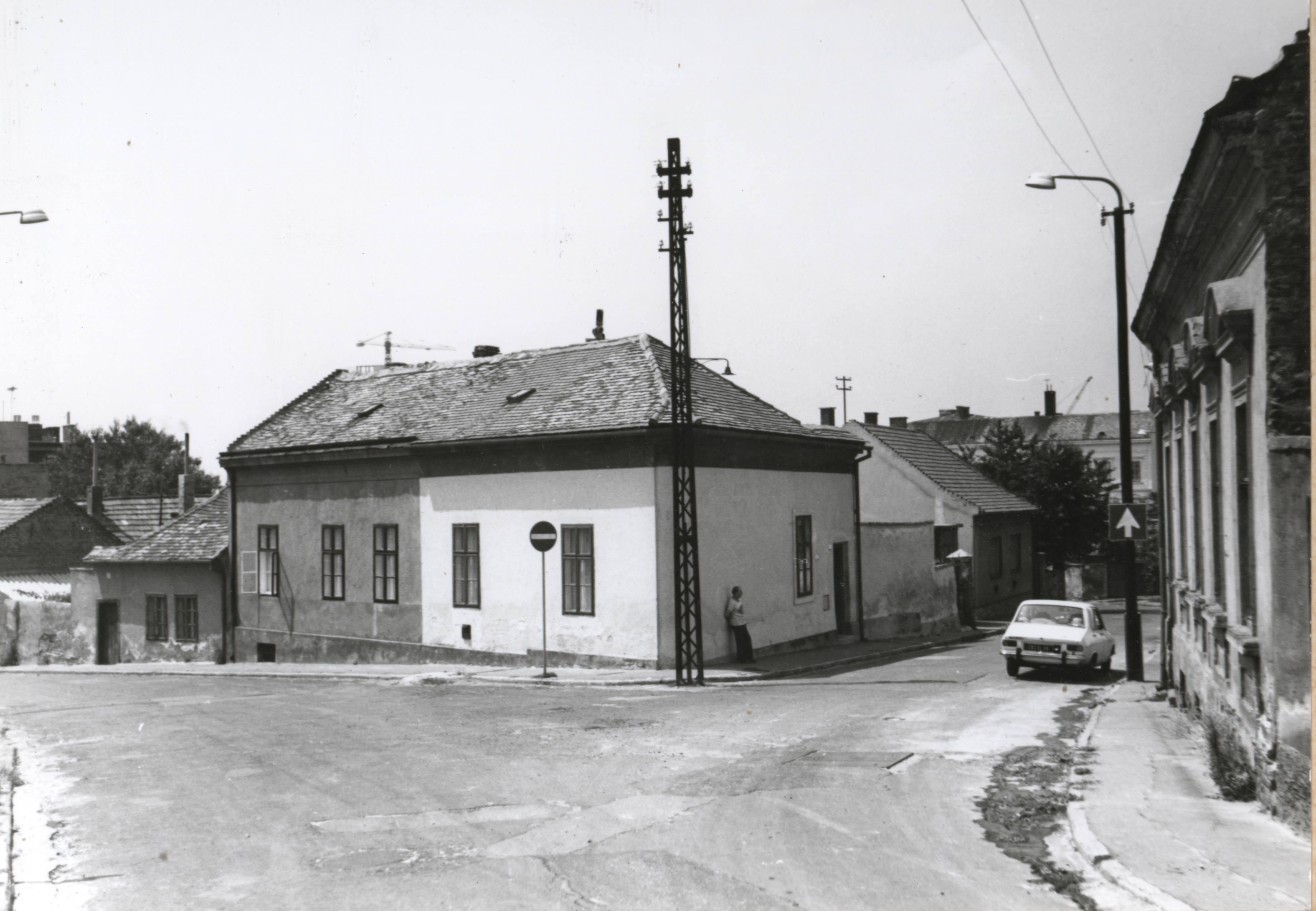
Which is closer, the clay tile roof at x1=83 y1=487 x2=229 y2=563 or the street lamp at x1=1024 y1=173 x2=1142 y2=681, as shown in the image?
the street lamp at x1=1024 y1=173 x2=1142 y2=681

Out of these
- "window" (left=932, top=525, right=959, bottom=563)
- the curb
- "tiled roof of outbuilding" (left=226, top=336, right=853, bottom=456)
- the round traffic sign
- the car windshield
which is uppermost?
"tiled roof of outbuilding" (left=226, top=336, right=853, bottom=456)

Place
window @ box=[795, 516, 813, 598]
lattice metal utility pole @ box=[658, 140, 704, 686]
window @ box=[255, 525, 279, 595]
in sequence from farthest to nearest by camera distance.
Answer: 1. window @ box=[255, 525, 279, 595]
2. window @ box=[795, 516, 813, 598]
3. lattice metal utility pole @ box=[658, 140, 704, 686]

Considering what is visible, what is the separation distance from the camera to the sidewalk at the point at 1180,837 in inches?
252

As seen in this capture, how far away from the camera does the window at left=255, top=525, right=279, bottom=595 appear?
2728 cm

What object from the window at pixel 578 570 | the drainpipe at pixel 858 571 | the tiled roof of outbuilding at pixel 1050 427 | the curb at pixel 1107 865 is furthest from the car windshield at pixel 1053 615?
the tiled roof of outbuilding at pixel 1050 427

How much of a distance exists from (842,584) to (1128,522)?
28.1 feet

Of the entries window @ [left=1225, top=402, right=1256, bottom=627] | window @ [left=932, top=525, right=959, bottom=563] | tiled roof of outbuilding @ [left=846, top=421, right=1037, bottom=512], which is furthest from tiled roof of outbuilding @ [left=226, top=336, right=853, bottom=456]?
tiled roof of outbuilding @ [left=846, top=421, right=1037, bottom=512]

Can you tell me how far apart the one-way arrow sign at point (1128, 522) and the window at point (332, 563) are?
53.9 ft

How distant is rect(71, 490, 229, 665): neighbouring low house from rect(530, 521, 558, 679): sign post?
11.4 m

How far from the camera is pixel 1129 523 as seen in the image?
18.4 metres

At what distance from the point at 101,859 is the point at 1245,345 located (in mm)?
9024

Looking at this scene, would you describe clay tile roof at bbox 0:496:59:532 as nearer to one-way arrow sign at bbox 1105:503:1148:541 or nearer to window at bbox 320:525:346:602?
window at bbox 320:525:346:602

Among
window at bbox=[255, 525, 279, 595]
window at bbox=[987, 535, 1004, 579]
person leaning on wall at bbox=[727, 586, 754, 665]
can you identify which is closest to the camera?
person leaning on wall at bbox=[727, 586, 754, 665]

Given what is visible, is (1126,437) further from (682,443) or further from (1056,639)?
(682,443)
